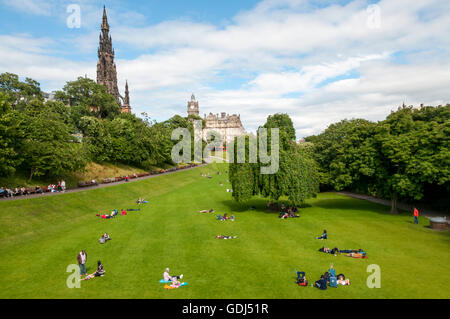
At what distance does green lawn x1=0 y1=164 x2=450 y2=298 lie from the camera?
15484 mm

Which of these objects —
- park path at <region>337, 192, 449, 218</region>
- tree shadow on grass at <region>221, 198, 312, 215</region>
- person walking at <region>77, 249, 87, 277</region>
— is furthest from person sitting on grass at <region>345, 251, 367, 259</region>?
park path at <region>337, 192, 449, 218</region>

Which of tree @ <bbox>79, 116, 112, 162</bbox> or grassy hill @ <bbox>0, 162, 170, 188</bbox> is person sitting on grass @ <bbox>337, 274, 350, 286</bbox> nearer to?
grassy hill @ <bbox>0, 162, 170, 188</bbox>

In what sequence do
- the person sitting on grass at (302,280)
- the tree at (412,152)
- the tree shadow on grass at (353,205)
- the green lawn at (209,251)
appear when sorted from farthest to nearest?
the tree shadow on grass at (353,205)
the tree at (412,152)
the person sitting on grass at (302,280)
the green lawn at (209,251)

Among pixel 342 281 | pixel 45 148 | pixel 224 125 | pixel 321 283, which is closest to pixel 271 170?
pixel 342 281

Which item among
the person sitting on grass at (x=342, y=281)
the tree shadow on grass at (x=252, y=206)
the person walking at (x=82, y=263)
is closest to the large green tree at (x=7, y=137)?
the person walking at (x=82, y=263)

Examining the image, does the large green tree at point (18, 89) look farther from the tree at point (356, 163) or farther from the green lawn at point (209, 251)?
the tree at point (356, 163)

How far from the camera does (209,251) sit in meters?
21.3

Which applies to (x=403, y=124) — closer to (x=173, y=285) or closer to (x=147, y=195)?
(x=173, y=285)

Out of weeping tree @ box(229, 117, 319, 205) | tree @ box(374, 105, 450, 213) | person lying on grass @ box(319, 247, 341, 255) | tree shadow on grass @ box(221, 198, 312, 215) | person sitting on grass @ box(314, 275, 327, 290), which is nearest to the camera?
person sitting on grass @ box(314, 275, 327, 290)

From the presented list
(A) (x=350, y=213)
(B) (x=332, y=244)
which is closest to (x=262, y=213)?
(A) (x=350, y=213)

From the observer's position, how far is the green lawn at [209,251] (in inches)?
610

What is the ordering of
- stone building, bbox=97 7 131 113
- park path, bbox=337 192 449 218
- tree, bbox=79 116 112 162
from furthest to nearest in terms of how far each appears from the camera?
1. stone building, bbox=97 7 131 113
2. tree, bbox=79 116 112 162
3. park path, bbox=337 192 449 218

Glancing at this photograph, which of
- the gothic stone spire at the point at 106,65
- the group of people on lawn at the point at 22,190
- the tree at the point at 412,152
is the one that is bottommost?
the group of people on lawn at the point at 22,190
